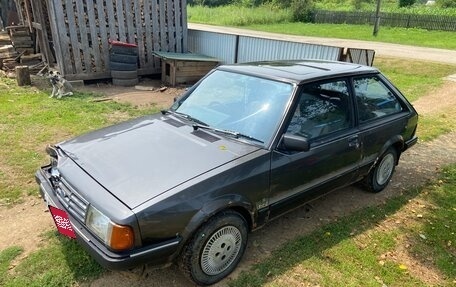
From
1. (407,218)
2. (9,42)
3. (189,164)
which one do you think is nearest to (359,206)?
(407,218)

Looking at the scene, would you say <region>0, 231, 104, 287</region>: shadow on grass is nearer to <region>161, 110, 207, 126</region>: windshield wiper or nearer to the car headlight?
the car headlight

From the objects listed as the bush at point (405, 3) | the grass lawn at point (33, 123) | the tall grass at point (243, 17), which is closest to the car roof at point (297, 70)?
the grass lawn at point (33, 123)

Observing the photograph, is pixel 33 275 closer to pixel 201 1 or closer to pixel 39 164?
pixel 39 164

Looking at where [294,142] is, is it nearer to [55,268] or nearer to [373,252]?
[373,252]

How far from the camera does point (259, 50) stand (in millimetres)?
9734

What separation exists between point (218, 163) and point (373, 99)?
2.26 m

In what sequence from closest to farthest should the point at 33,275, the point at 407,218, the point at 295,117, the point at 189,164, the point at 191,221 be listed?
the point at 191,221 < the point at 189,164 < the point at 33,275 < the point at 295,117 < the point at 407,218

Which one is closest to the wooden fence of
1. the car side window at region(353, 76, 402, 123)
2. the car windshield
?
the car side window at region(353, 76, 402, 123)

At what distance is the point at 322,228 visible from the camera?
3756mm

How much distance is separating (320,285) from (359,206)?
1579 mm

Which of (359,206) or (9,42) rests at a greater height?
(9,42)

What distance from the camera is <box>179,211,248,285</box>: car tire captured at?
2691mm

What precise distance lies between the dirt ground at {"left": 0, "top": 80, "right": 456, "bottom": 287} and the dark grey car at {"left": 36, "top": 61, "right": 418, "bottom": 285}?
37 centimetres

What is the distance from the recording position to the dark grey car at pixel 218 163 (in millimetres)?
2457
